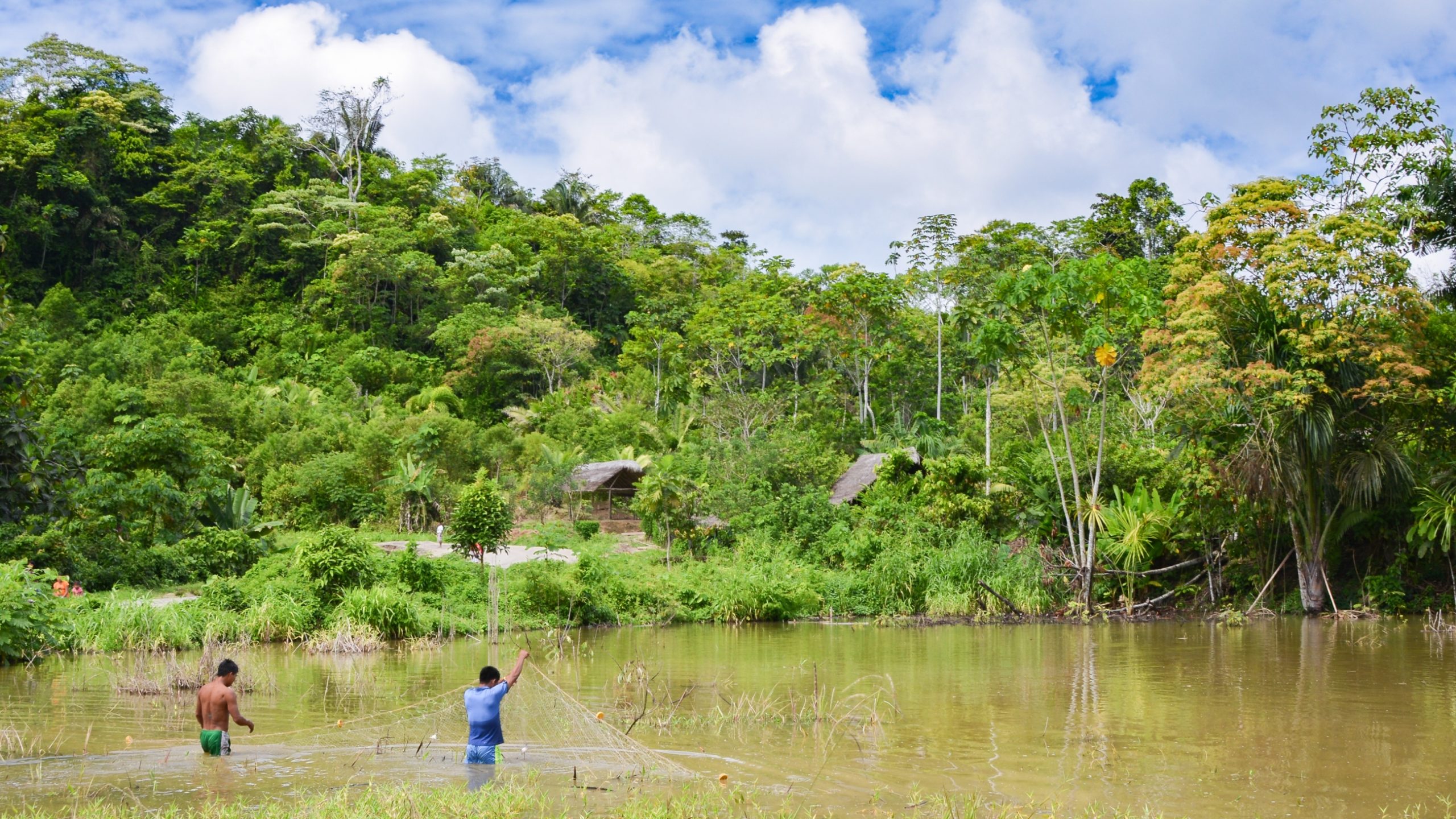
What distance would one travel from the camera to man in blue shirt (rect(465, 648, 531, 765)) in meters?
8.34

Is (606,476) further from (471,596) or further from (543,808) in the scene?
(543,808)

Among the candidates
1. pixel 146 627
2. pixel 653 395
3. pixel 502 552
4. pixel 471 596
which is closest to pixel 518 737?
pixel 146 627

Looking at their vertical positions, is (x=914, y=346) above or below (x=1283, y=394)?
above

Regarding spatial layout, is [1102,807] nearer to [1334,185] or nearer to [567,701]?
[567,701]

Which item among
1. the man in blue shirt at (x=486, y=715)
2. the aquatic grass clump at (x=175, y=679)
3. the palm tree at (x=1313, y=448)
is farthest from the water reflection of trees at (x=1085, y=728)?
the aquatic grass clump at (x=175, y=679)

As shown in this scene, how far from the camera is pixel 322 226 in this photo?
48.3 m

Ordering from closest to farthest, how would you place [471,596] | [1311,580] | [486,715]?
[486,715] → [1311,580] → [471,596]

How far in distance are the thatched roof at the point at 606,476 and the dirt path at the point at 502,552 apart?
19.4 ft

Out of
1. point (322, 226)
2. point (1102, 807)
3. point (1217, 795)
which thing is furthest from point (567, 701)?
point (322, 226)

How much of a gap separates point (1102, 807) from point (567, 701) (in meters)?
4.33

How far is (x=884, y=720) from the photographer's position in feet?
34.8

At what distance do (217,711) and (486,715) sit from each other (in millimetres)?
2160

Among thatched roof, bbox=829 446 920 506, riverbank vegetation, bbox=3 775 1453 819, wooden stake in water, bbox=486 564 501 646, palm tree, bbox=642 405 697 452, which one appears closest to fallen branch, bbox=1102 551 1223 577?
thatched roof, bbox=829 446 920 506

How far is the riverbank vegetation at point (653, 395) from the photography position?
58.9 ft
